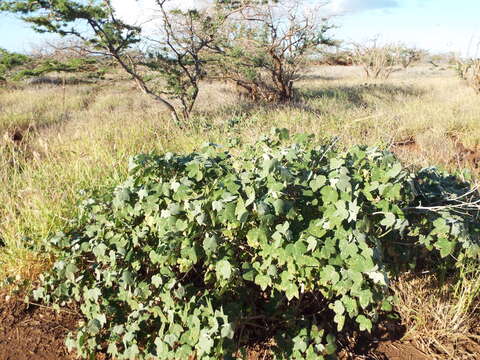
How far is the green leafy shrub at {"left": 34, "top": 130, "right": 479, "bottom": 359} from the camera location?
170 centimetres

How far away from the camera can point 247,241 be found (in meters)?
2.04

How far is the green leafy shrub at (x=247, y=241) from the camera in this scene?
1.70 meters

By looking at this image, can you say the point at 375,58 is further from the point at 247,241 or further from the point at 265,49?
the point at 247,241

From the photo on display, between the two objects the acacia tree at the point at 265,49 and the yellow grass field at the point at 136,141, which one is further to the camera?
the acacia tree at the point at 265,49

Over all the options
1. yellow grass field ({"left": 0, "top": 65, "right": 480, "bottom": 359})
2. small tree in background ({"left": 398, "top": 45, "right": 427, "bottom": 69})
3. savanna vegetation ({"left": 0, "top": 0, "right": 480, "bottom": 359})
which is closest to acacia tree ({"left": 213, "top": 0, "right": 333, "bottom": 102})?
yellow grass field ({"left": 0, "top": 65, "right": 480, "bottom": 359})

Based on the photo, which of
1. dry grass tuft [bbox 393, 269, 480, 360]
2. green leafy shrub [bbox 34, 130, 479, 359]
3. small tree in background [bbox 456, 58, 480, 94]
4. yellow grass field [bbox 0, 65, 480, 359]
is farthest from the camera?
small tree in background [bbox 456, 58, 480, 94]

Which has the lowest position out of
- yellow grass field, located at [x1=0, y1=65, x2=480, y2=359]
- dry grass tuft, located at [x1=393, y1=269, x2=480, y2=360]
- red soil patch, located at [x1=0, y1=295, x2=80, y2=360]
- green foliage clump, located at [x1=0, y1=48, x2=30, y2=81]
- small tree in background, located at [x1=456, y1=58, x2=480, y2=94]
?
red soil patch, located at [x1=0, y1=295, x2=80, y2=360]

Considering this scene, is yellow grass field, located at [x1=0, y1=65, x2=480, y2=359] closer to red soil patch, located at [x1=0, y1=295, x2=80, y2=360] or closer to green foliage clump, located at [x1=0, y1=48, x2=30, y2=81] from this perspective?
red soil patch, located at [x1=0, y1=295, x2=80, y2=360]

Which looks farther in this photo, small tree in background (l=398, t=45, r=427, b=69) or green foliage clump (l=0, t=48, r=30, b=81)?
small tree in background (l=398, t=45, r=427, b=69)

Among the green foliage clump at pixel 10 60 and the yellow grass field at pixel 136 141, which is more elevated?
the green foliage clump at pixel 10 60

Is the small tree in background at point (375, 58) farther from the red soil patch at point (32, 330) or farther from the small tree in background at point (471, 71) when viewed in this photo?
the red soil patch at point (32, 330)

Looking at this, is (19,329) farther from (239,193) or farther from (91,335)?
(239,193)

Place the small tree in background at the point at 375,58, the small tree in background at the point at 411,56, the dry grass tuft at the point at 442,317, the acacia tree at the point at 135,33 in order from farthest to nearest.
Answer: the small tree in background at the point at 411,56, the small tree in background at the point at 375,58, the acacia tree at the point at 135,33, the dry grass tuft at the point at 442,317

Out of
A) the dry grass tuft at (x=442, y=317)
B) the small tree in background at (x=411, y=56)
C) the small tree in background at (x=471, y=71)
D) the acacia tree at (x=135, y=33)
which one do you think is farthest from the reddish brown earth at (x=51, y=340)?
the small tree in background at (x=411, y=56)
